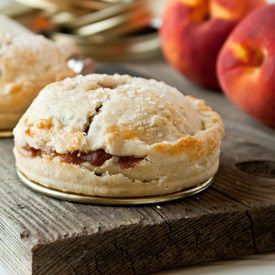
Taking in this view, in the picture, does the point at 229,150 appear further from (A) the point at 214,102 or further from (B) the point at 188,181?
(A) the point at 214,102

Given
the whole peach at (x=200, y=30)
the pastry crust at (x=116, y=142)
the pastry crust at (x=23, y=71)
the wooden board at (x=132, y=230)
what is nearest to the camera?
the wooden board at (x=132, y=230)

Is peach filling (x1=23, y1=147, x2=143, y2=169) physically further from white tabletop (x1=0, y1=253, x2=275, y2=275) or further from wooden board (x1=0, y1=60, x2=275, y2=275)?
white tabletop (x1=0, y1=253, x2=275, y2=275)

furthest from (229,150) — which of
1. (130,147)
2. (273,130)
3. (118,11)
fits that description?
(118,11)

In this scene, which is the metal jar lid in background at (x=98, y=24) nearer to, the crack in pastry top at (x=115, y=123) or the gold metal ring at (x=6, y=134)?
the gold metal ring at (x=6, y=134)

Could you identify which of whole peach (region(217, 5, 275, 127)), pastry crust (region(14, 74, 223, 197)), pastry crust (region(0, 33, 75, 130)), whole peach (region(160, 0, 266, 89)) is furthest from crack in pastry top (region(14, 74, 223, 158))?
whole peach (region(160, 0, 266, 89))

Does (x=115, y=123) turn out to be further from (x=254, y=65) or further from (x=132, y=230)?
(x=254, y=65)

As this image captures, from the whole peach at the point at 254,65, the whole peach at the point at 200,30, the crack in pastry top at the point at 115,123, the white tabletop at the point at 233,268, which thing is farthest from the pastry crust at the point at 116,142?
the whole peach at the point at 200,30
